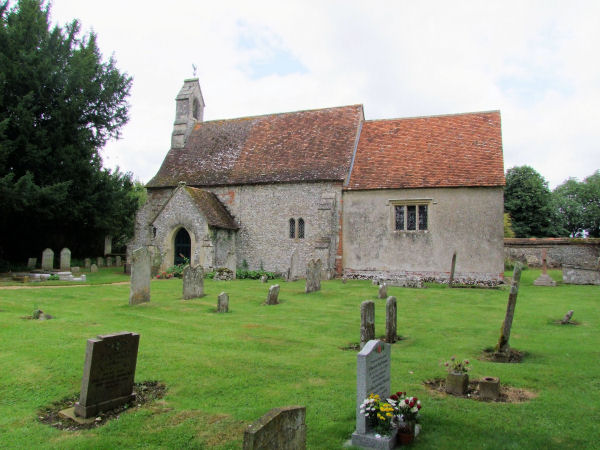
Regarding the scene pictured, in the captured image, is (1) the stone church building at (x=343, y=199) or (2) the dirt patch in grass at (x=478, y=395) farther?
(1) the stone church building at (x=343, y=199)

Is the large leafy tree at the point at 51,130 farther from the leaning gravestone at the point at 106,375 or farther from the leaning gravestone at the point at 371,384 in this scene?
the leaning gravestone at the point at 371,384

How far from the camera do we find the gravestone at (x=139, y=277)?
44.9ft

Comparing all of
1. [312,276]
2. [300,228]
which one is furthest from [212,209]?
[312,276]

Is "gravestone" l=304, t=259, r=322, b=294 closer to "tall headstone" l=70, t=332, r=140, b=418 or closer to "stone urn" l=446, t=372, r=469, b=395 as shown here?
"stone urn" l=446, t=372, r=469, b=395

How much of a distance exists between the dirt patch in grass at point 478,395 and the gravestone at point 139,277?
9.68 meters

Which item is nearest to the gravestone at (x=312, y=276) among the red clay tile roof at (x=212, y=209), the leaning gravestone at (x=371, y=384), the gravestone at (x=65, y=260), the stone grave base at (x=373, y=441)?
the red clay tile roof at (x=212, y=209)

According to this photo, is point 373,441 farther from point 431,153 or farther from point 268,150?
point 268,150

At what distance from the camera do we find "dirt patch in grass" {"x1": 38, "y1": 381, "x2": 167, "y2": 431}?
5.45m

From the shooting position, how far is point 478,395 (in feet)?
21.5

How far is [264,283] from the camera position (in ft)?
68.7

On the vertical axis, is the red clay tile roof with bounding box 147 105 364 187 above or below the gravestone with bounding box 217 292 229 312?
above

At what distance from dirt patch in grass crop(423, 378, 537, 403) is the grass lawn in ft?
0.43

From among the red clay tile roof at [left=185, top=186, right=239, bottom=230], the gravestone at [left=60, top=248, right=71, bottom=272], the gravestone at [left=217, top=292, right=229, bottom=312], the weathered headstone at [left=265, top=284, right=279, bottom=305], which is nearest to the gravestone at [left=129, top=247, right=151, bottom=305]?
the gravestone at [left=217, top=292, right=229, bottom=312]

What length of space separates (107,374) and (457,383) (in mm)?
4828
